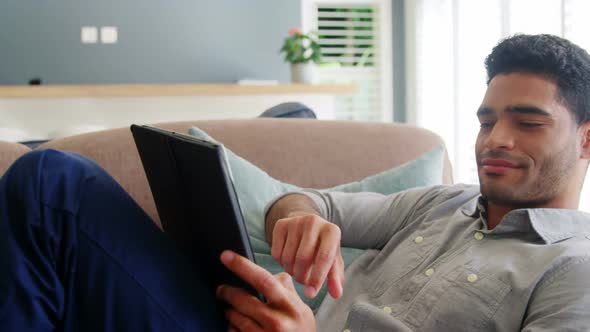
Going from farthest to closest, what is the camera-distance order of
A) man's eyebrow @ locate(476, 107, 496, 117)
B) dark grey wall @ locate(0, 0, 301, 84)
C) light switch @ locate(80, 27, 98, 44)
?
1. light switch @ locate(80, 27, 98, 44)
2. dark grey wall @ locate(0, 0, 301, 84)
3. man's eyebrow @ locate(476, 107, 496, 117)

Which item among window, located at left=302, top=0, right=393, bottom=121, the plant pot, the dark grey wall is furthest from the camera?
window, located at left=302, top=0, right=393, bottom=121

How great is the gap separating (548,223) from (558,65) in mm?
300

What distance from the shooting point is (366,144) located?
176 centimetres

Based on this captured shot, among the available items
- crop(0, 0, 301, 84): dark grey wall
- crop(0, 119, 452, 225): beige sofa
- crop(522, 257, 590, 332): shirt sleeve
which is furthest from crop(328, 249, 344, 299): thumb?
crop(0, 0, 301, 84): dark grey wall

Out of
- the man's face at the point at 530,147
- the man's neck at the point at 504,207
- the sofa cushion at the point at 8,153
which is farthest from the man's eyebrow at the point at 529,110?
the sofa cushion at the point at 8,153

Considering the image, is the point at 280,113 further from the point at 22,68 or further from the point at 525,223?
the point at 22,68

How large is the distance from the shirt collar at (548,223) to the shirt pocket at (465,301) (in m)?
0.13

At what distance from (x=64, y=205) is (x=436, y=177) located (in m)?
0.99

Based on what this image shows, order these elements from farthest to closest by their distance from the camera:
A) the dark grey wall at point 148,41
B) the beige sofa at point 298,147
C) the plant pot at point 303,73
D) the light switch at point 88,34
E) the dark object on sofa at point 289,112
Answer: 1. the light switch at point 88,34
2. the dark grey wall at point 148,41
3. the plant pot at point 303,73
4. the dark object on sofa at point 289,112
5. the beige sofa at point 298,147

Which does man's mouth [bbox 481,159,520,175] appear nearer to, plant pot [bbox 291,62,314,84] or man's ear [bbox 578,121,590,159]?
man's ear [bbox 578,121,590,159]

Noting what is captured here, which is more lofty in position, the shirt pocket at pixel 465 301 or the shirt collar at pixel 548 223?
the shirt collar at pixel 548 223

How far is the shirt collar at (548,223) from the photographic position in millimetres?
1090

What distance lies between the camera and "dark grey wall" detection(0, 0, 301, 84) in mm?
5051

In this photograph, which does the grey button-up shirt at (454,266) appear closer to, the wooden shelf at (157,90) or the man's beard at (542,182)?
the man's beard at (542,182)
